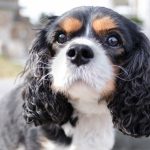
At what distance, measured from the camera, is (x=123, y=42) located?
11.2 feet

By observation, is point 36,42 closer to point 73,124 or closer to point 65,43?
point 65,43

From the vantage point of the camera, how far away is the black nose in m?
3.09

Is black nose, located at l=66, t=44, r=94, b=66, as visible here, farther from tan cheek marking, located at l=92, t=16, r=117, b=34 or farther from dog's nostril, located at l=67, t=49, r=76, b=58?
tan cheek marking, located at l=92, t=16, r=117, b=34

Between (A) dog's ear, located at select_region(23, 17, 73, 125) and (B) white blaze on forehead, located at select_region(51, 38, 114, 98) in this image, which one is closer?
(B) white blaze on forehead, located at select_region(51, 38, 114, 98)

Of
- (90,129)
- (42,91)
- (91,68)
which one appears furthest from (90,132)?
(91,68)

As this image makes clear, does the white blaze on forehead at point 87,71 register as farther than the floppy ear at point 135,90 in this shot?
No

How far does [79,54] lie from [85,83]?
203mm

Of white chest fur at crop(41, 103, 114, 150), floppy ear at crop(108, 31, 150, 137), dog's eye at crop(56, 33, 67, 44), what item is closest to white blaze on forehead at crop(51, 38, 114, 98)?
dog's eye at crop(56, 33, 67, 44)

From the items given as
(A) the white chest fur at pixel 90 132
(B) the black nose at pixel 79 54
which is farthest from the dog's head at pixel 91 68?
(A) the white chest fur at pixel 90 132

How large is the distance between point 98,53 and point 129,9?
2001 cm

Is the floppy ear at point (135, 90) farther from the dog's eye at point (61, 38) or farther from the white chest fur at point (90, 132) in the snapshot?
the dog's eye at point (61, 38)

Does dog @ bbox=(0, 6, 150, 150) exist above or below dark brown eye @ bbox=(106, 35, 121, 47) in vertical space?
below

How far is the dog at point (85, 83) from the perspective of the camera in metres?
3.23

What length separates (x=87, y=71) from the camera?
3.15 meters
